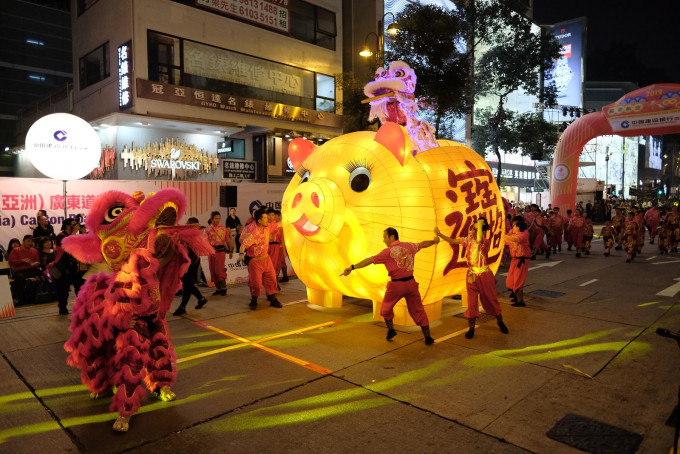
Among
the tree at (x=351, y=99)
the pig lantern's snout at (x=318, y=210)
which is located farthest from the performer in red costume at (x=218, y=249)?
the tree at (x=351, y=99)

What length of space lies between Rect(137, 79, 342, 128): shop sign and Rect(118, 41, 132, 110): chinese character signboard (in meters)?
0.39

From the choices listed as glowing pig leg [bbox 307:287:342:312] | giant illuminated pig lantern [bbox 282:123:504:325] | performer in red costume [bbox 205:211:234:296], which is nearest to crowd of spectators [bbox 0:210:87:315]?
performer in red costume [bbox 205:211:234:296]

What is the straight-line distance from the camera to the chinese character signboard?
14430mm

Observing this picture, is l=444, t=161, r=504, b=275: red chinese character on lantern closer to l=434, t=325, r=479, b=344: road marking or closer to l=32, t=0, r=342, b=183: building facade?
l=434, t=325, r=479, b=344: road marking

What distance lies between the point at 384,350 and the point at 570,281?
6365 millimetres

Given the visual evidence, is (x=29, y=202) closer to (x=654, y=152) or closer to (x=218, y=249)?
(x=218, y=249)

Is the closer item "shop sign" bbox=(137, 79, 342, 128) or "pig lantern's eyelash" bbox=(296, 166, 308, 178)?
"pig lantern's eyelash" bbox=(296, 166, 308, 178)

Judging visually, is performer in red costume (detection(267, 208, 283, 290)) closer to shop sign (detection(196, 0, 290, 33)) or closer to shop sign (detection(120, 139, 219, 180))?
shop sign (detection(120, 139, 219, 180))

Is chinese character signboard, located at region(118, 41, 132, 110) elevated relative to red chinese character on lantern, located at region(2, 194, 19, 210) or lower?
elevated

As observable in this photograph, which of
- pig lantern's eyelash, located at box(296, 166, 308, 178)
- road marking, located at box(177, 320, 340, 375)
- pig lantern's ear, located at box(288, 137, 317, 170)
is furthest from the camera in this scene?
pig lantern's ear, located at box(288, 137, 317, 170)

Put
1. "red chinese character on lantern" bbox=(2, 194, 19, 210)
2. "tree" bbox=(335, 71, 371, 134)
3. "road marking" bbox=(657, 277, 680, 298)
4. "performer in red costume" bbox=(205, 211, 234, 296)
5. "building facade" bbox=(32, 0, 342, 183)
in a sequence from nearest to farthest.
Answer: "road marking" bbox=(657, 277, 680, 298) < "performer in red costume" bbox=(205, 211, 234, 296) < "red chinese character on lantern" bbox=(2, 194, 19, 210) < "building facade" bbox=(32, 0, 342, 183) < "tree" bbox=(335, 71, 371, 134)

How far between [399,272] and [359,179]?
1404mm

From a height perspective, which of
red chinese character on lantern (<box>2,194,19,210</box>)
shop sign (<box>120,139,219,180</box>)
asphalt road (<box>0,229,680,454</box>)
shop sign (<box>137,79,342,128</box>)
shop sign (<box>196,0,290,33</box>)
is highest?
shop sign (<box>196,0,290,33</box>)

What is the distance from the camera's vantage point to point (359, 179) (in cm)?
598
